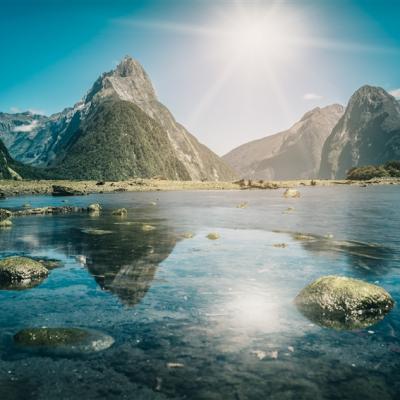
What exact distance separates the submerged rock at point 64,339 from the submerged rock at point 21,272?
7296mm

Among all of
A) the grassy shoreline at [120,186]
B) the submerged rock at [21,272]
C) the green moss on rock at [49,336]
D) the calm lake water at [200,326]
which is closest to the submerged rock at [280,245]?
the calm lake water at [200,326]

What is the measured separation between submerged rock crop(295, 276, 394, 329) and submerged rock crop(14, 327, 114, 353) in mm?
7467

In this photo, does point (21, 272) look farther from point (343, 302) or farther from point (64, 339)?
point (343, 302)

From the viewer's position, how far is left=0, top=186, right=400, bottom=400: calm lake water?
1038cm

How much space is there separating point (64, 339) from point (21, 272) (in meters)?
9.56

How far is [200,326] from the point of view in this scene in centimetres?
1427

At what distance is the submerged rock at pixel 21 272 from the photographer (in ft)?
67.0

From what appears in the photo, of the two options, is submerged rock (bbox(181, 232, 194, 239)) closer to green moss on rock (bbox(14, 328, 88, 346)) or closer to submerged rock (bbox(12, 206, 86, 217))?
green moss on rock (bbox(14, 328, 88, 346))

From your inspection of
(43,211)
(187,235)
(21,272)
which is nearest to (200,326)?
(21,272)

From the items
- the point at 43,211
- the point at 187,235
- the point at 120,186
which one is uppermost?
the point at 120,186

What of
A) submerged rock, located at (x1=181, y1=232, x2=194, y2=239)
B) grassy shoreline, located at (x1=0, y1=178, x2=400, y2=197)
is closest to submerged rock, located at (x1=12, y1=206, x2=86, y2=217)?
submerged rock, located at (x1=181, y1=232, x2=194, y2=239)

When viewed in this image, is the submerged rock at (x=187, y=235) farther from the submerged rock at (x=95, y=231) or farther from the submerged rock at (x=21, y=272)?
the submerged rock at (x=21, y=272)

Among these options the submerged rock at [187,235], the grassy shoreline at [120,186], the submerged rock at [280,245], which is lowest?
the submerged rock at [187,235]

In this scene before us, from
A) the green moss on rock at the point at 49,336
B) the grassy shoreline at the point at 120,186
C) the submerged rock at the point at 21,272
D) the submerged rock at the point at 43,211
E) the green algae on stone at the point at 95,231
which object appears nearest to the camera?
the green moss on rock at the point at 49,336
